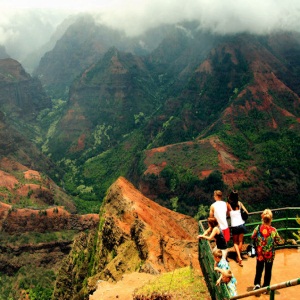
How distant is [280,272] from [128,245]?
1394 centimetres

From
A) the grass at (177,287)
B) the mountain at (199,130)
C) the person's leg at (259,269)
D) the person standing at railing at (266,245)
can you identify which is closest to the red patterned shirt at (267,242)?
the person standing at railing at (266,245)

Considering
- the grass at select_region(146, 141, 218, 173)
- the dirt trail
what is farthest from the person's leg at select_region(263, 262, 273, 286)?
the grass at select_region(146, 141, 218, 173)

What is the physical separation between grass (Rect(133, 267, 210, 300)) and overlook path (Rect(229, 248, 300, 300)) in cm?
133

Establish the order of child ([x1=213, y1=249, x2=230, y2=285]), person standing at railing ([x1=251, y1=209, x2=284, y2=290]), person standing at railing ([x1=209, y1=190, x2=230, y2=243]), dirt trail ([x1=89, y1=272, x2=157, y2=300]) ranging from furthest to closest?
dirt trail ([x1=89, y1=272, x2=157, y2=300]), person standing at railing ([x1=209, y1=190, x2=230, y2=243]), person standing at railing ([x1=251, y1=209, x2=284, y2=290]), child ([x1=213, y1=249, x2=230, y2=285])

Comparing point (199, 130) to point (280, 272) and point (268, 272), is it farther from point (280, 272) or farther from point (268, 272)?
point (268, 272)

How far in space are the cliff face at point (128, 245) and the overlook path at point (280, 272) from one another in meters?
3.40

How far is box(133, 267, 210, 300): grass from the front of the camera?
482 inches

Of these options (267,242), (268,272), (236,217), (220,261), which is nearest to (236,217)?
(236,217)

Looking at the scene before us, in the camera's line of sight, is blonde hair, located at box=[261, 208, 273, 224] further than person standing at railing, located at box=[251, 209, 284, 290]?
No

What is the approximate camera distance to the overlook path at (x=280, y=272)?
33.9 ft

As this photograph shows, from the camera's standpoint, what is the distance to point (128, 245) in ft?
79.3

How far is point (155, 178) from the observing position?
85.4 m

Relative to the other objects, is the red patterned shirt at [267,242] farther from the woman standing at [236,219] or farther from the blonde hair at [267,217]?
the woman standing at [236,219]

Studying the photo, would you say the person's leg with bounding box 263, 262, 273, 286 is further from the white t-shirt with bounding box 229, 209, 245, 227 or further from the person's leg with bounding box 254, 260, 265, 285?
the white t-shirt with bounding box 229, 209, 245, 227
